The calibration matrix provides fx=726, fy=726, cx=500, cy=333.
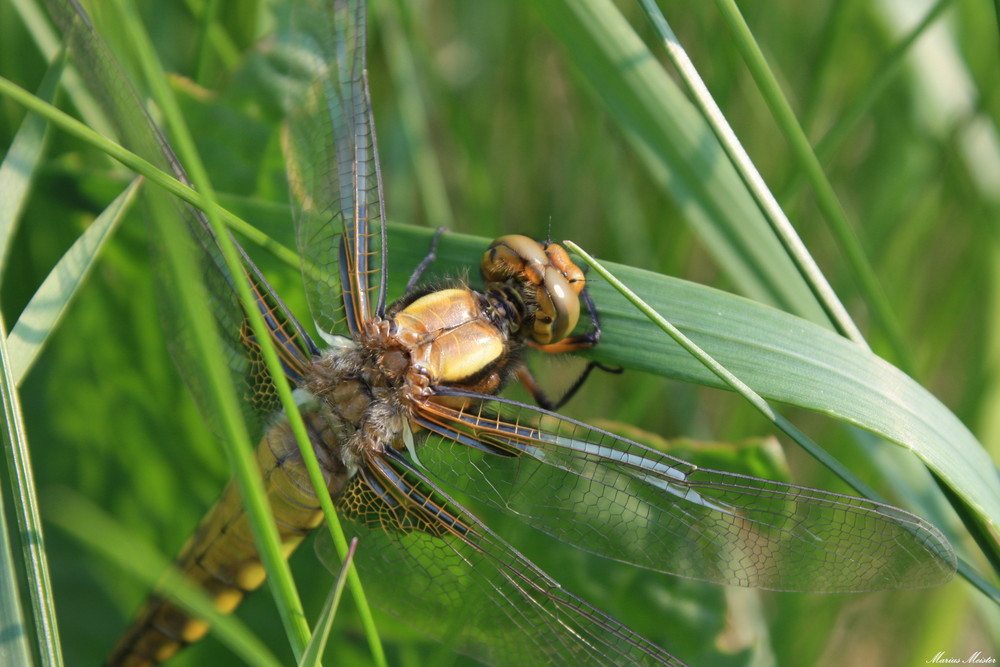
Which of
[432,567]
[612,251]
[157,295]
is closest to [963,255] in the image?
[612,251]

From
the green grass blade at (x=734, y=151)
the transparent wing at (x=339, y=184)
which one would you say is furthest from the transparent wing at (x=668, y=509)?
the green grass blade at (x=734, y=151)

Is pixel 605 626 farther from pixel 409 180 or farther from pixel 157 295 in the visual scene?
pixel 409 180

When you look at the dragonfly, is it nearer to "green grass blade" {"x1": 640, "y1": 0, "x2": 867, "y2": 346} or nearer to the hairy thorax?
the hairy thorax

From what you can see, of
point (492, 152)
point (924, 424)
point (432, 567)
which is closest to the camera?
point (924, 424)

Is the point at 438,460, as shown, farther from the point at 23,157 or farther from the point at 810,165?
the point at 23,157

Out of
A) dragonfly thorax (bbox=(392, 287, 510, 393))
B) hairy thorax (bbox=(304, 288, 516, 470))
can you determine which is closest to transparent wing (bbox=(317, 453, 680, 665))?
hairy thorax (bbox=(304, 288, 516, 470))

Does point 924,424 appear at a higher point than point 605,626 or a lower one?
higher
